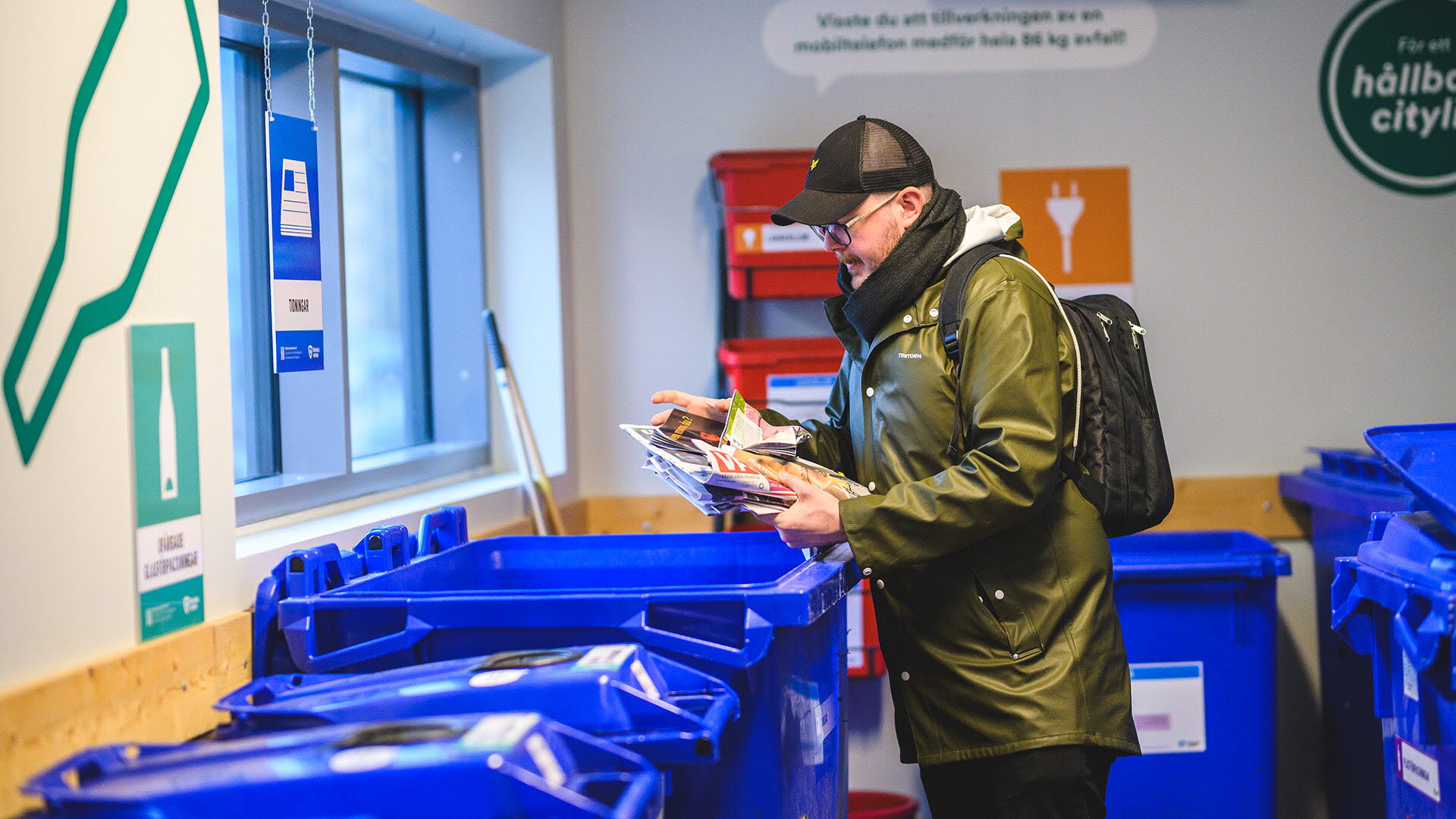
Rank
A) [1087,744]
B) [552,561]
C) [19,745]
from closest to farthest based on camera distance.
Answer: [19,745], [1087,744], [552,561]

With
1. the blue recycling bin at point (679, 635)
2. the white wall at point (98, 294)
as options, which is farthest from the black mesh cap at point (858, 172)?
the white wall at point (98, 294)

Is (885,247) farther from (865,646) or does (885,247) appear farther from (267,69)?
(865,646)

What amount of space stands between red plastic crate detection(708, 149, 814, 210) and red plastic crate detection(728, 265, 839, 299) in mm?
176

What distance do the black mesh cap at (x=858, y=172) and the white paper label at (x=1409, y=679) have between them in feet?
3.50

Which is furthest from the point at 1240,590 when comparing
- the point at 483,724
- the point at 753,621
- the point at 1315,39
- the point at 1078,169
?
the point at 483,724

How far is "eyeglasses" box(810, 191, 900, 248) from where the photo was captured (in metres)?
1.98

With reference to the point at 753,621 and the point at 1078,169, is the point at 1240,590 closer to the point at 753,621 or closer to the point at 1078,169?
the point at 1078,169

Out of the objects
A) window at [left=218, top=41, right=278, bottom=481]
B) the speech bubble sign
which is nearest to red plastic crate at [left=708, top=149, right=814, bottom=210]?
the speech bubble sign

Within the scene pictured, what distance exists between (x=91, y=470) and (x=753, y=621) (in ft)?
2.81

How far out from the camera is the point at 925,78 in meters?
3.56

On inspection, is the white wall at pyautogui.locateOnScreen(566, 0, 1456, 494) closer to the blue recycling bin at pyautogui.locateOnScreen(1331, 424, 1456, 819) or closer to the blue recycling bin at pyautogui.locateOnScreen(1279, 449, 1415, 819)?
the blue recycling bin at pyautogui.locateOnScreen(1279, 449, 1415, 819)

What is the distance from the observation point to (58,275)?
1.53m

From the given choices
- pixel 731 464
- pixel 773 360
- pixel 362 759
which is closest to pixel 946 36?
pixel 773 360

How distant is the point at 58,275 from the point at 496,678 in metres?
0.73
